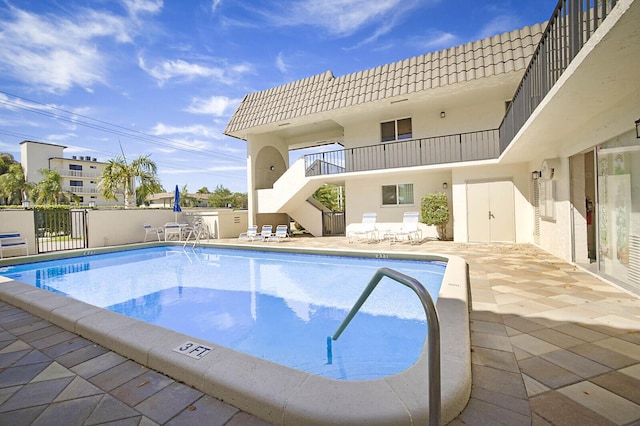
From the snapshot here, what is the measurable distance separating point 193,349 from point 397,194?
12.0 meters

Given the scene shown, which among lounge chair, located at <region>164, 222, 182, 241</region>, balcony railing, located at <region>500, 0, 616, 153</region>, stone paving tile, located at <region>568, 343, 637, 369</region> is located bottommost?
stone paving tile, located at <region>568, 343, 637, 369</region>

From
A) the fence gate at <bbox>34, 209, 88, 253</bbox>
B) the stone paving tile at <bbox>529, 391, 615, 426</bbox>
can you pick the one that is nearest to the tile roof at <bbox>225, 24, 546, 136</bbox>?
the fence gate at <bbox>34, 209, 88, 253</bbox>

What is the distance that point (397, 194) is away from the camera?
43.8 ft

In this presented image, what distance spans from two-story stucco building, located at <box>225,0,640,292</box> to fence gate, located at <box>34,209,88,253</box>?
732cm

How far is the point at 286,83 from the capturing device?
1495 centimetres

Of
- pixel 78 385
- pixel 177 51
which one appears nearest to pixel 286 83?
pixel 177 51

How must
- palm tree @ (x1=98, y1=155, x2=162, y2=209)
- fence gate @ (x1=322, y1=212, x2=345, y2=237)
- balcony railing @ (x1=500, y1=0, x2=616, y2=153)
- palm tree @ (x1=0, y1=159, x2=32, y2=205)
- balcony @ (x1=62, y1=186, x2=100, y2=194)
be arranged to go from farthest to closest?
1. balcony @ (x1=62, y1=186, x2=100, y2=194)
2. palm tree @ (x1=0, y1=159, x2=32, y2=205)
3. palm tree @ (x1=98, y1=155, x2=162, y2=209)
4. fence gate @ (x1=322, y1=212, x2=345, y2=237)
5. balcony railing @ (x1=500, y1=0, x2=616, y2=153)

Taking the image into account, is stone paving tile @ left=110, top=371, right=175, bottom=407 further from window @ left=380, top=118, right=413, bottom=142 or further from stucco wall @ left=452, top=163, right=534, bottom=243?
window @ left=380, top=118, right=413, bottom=142

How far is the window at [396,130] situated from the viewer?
13.2 metres

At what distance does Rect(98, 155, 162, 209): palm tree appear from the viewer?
19.2 meters

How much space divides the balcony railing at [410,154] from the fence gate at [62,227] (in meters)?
9.90

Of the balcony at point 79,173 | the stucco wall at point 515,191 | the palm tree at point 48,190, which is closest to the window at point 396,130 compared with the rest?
the stucco wall at point 515,191

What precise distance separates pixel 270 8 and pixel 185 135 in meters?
34.8

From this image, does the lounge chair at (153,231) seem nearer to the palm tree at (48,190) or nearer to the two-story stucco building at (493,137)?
the two-story stucco building at (493,137)
